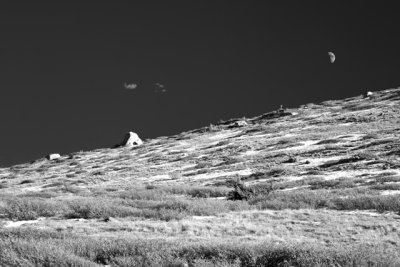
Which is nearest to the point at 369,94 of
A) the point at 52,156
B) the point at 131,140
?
the point at 131,140

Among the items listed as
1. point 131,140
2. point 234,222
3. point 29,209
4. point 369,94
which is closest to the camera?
point 234,222

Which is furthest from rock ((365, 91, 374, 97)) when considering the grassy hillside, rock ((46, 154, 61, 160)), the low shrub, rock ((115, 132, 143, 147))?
the low shrub

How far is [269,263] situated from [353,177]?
496 inches

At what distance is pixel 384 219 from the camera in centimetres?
1199

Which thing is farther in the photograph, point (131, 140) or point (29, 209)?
point (131, 140)

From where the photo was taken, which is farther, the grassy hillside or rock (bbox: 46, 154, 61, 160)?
rock (bbox: 46, 154, 61, 160)

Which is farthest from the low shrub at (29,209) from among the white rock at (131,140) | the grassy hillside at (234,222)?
the white rock at (131,140)

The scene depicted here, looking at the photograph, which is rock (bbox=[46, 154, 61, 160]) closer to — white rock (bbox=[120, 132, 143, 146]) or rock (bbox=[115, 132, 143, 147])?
rock (bbox=[115, 132, 143, 147])

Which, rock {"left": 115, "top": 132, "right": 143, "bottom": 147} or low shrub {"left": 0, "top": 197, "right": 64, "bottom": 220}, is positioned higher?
rock {"left": 115, "top": 132, "right": 143, "bottom": 147}

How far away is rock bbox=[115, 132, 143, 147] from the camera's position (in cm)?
7444

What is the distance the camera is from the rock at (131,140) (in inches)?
2931

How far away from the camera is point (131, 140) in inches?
2958

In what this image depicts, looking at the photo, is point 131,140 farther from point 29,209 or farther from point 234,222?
point 234,222

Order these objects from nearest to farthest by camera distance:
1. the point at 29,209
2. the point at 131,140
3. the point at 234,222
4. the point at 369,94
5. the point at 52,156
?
the point at 234,222, the point at 29,209, the point at 52,156, the point at 131,140, the point at 369,94
